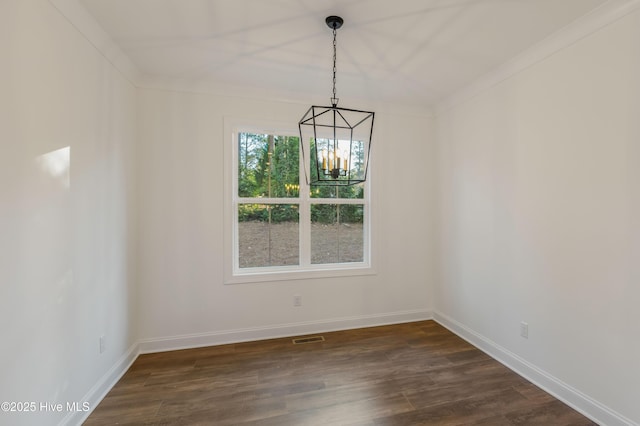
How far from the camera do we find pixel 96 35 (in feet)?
6.35

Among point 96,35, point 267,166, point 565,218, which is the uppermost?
point 96,35

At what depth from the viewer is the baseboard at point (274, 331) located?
2.71 meters

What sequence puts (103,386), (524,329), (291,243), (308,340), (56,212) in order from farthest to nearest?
(291,243) → (308,340) → (524,329) → (103,386) → (56,212)

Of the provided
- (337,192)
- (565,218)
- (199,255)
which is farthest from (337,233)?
(565,218)

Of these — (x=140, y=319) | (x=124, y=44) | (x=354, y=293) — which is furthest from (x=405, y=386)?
(x=124, y=44)

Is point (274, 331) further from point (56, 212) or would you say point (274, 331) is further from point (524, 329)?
point (524, 329)

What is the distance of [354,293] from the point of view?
325 centimetres

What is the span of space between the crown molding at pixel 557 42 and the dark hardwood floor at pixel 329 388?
259 cm

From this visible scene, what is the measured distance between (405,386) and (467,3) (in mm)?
2719

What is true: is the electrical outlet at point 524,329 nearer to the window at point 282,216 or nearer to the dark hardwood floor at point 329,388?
the dark hardwood floor at point 329,388

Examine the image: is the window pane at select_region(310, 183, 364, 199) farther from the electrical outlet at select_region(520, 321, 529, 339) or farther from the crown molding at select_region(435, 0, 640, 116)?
the electrical outlet at select_region(520, 321, 529, 339)

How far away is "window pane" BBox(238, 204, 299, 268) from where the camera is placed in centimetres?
305

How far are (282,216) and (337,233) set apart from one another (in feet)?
2.30

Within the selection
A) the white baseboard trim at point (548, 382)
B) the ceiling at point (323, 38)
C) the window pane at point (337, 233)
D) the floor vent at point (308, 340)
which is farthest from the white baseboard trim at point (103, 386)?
the white baseboard trim at point (548, 382)
